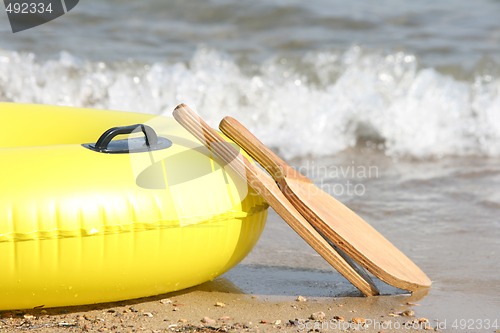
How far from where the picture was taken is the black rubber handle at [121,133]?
9.31ft

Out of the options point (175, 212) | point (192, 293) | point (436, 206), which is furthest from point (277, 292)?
point (436, 206)

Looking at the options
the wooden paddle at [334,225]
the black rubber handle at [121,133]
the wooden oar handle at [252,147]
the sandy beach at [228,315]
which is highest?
the black rubber handle at [121,133]

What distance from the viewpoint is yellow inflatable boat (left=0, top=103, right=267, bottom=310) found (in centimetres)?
264

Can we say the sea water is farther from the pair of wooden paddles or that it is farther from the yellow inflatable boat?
the yellow inflatable boat

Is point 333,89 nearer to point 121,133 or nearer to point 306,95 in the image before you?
point 306,95

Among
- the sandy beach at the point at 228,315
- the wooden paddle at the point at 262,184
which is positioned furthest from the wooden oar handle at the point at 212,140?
the sandy beach at the point at 228,315

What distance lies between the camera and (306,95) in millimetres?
6551

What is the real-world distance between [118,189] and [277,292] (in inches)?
32.7

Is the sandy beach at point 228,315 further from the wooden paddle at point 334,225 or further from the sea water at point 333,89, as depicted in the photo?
the sea water at point 333,89

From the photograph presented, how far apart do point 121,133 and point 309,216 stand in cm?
78

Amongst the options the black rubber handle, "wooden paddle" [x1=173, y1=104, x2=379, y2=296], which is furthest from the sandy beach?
the black rubber handle

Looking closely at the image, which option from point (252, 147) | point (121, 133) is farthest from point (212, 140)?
point (121, 133)

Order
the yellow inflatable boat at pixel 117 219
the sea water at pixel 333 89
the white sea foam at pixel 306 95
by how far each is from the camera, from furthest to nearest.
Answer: the white sea foam at pixel 306 95
the sea water at pixel 333 89
the yellow inflatable boat at pixel 117 219

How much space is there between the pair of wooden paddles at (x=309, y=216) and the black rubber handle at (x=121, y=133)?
0.14 metres
